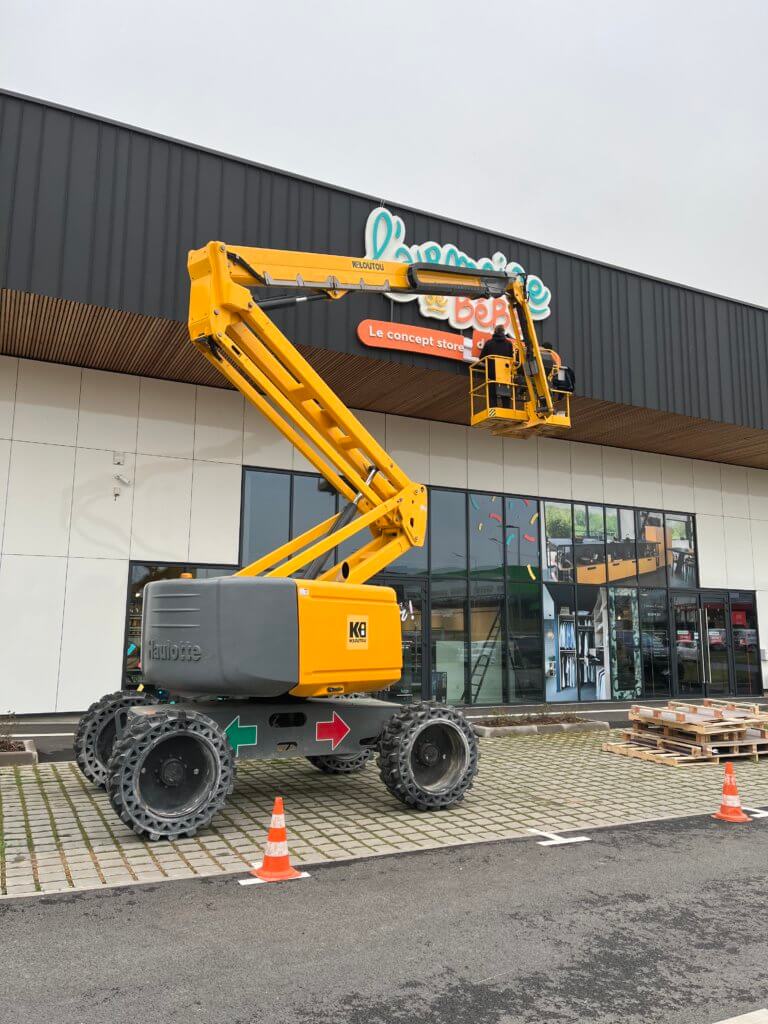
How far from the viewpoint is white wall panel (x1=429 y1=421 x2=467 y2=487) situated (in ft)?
59.1

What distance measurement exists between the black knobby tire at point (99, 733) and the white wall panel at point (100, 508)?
5392 mm

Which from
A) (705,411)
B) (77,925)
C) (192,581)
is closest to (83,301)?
(192,581)

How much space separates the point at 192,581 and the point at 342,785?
3535 mm

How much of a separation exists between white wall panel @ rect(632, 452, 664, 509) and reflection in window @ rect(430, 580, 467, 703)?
21.0ft

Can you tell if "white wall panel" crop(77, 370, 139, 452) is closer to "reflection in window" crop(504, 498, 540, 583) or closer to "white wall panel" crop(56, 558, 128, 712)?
"white wall panel" crop(56, 558, 128, 712)

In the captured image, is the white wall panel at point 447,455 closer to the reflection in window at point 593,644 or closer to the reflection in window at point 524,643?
the reflection in window at point 524,643

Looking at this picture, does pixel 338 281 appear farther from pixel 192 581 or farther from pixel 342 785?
pixel 342 785

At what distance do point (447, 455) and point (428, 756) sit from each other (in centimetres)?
1044

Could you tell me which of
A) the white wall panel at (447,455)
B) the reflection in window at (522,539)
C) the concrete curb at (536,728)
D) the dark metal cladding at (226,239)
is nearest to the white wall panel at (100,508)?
the dark metal cladding at (226,239)

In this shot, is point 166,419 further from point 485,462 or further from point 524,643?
point 524,643

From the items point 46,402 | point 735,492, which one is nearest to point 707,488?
point 735,492

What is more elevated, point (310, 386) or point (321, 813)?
point (310, 386)

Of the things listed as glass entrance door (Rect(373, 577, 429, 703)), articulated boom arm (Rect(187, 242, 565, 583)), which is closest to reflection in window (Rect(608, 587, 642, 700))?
glass entrance door (Rect(373, 577, 429, 703))

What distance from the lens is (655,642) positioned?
68.4 feet
